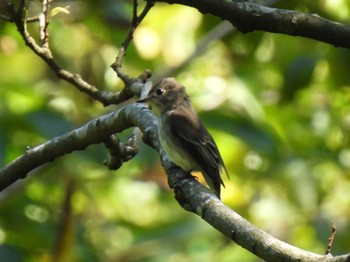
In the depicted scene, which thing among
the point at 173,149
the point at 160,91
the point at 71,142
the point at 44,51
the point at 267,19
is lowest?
the point at 71,142

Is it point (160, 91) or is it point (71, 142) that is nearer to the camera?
point (71, 142)

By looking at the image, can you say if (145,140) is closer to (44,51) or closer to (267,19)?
(44,51)

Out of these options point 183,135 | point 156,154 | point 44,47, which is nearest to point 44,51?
point 44,47

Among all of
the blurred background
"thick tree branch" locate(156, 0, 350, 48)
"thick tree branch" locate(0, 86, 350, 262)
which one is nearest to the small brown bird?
"thick tree branch" locate(0, 86, 350, 262)

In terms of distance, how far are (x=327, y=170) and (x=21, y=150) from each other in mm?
3130

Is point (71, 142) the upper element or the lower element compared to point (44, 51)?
lower

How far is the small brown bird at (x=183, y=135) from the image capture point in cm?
549

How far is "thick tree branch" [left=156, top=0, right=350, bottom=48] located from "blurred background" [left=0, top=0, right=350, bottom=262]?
74.3 inches

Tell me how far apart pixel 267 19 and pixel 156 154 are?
3.25 meters

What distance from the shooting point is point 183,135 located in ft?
19.4

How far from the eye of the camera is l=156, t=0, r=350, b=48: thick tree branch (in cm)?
377

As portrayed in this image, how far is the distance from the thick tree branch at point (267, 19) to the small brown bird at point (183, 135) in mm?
1432

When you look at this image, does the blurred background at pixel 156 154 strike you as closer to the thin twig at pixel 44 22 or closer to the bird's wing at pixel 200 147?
the bird's wing at pixel 200 147

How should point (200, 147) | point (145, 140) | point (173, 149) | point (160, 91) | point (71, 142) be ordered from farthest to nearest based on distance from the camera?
point (160, 91) → point (200, 147) → point (173, 149) → point (145, 140) → point (71, 142)
